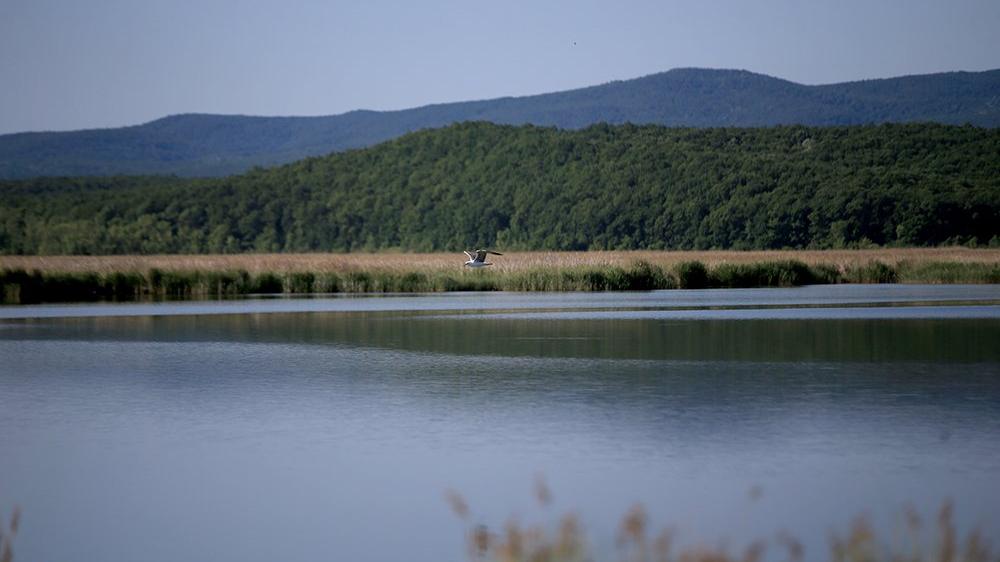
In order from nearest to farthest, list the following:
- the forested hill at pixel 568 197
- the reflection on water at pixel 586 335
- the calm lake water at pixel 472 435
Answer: the calm lake water at pixel 472 435, the reflection on water at pixel 586 335, the forested hill at pixel 568 197

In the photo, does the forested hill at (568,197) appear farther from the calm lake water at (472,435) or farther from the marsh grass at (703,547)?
the marsh grass at (703,547)

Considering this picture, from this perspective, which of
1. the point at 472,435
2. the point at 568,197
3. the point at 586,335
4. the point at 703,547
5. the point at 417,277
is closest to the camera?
the point at 703,547

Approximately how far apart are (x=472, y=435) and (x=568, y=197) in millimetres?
Result: 77526

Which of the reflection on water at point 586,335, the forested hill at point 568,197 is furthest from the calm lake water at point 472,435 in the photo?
the forested hill at point 568,197

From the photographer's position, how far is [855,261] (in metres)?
39.8

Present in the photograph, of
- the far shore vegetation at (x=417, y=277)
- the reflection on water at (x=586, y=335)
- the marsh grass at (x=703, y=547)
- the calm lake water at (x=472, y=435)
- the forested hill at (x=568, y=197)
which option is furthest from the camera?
the forested hill at (x=568, y=197)

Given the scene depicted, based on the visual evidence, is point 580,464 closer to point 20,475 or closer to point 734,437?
point 734,437

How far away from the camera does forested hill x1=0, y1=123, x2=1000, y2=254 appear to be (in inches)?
2820

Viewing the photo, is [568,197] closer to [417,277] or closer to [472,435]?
[417,277]

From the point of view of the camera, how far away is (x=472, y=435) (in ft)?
31.1

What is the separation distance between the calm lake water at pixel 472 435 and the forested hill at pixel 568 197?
54.6 metres

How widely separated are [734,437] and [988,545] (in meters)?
3.32

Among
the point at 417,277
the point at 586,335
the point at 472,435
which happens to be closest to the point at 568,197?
the point at 417,277

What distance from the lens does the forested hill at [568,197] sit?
71.6m
